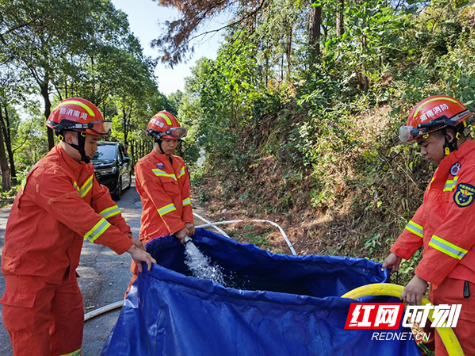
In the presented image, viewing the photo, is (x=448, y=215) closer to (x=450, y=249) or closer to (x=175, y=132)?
(x=450, y=249)

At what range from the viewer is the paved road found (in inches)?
104

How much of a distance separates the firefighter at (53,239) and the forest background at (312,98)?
2.98 m

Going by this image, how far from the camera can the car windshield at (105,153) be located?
8.95 metres

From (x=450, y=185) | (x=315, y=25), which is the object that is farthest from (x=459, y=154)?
(x=315, y=25)

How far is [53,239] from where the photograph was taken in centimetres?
194

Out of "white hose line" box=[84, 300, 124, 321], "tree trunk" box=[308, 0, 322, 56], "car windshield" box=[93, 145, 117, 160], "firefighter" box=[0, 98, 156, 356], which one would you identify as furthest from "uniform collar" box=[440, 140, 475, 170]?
"car windshield" box=[93, 145, 117, 160]

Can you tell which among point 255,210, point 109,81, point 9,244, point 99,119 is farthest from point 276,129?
point 109,81

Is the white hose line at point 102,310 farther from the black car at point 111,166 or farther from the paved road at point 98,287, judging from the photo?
the black car at point 111,166

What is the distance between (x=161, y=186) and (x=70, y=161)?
95 cm

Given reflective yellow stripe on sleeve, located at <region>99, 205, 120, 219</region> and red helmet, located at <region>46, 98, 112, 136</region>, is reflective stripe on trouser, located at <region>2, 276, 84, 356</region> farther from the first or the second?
red helmet, located at <region>46, 98, 112, 136</region>

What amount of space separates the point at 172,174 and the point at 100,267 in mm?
2229

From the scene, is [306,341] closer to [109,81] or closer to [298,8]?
[298,8]

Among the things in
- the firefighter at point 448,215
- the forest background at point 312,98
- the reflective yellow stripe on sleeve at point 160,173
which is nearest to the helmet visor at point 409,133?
the firefighter at point 448,215

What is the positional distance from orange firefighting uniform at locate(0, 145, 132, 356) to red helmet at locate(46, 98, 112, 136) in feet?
0.62
